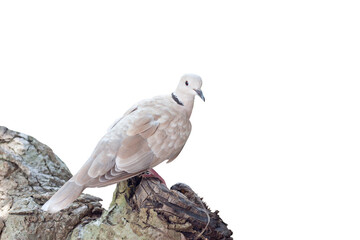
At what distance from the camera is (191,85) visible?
329 centimetres

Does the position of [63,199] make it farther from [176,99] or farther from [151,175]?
[176,99]

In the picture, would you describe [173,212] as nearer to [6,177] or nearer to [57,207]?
[57,207]

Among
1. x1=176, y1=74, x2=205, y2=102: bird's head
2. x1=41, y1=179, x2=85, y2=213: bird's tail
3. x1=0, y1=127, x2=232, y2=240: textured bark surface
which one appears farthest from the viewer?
x1=176, y1=74, x2=205, y2=102: bird's head

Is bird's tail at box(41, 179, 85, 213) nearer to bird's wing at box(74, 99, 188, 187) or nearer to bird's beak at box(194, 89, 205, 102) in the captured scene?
bird's wing at box(74, 99, 188, 187)

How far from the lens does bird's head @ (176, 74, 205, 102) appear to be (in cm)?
327

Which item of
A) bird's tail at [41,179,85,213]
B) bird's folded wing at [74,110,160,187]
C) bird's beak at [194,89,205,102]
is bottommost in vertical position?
bird's tail at [41,179,85,213]

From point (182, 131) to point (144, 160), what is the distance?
1.15 ft

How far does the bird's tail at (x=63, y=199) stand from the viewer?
303 centimetres

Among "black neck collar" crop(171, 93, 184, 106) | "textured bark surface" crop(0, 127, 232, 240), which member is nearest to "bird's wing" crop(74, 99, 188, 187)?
"black neck collar" crop(171, 93, 184, 106)

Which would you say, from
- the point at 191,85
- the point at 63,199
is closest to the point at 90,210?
the point at 63,199

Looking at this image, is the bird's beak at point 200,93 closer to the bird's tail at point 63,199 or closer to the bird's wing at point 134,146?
the bird's wing at point 134,146

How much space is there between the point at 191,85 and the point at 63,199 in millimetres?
1128

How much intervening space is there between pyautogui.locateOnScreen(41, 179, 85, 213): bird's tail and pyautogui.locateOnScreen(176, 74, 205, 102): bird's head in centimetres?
95

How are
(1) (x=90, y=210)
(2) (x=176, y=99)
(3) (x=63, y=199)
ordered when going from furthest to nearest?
1. (1) (x=90, y=210)
2. (2) (x=176, y=99)
3. (3) (x=63, y=199)
